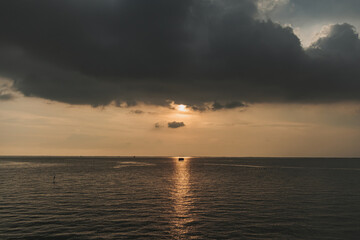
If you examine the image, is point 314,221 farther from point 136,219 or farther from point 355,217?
point 136,219

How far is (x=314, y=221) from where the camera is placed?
38281 millimetres

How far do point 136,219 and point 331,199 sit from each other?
1636 inches

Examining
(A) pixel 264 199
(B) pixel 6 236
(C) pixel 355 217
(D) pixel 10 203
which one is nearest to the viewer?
(B) pixel 6 236

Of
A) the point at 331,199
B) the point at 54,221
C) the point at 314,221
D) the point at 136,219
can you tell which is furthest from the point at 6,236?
the point at 331,199

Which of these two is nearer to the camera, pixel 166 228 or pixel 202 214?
pixel 166 228

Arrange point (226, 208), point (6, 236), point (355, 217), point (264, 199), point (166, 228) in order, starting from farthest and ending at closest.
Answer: point (264, 199)
point (226, 208)
point (355, 217)
point (166, 228)
point (6, 236)

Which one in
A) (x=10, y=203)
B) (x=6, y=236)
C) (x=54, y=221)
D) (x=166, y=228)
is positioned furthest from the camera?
(x=10, y=203)

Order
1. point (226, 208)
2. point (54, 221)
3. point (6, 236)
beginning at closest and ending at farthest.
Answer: point (6, 236) < point (54, 221) < point (226, 208)

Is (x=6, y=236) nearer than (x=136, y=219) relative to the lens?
Yes

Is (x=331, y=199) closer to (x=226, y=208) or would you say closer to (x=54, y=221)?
(x=226, y=208)

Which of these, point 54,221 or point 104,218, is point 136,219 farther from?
point 54,221

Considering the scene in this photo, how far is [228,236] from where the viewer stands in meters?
31.6

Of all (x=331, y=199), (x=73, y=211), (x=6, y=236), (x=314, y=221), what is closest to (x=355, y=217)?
(x=314, y=221)

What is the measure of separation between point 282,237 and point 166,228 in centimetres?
1422
